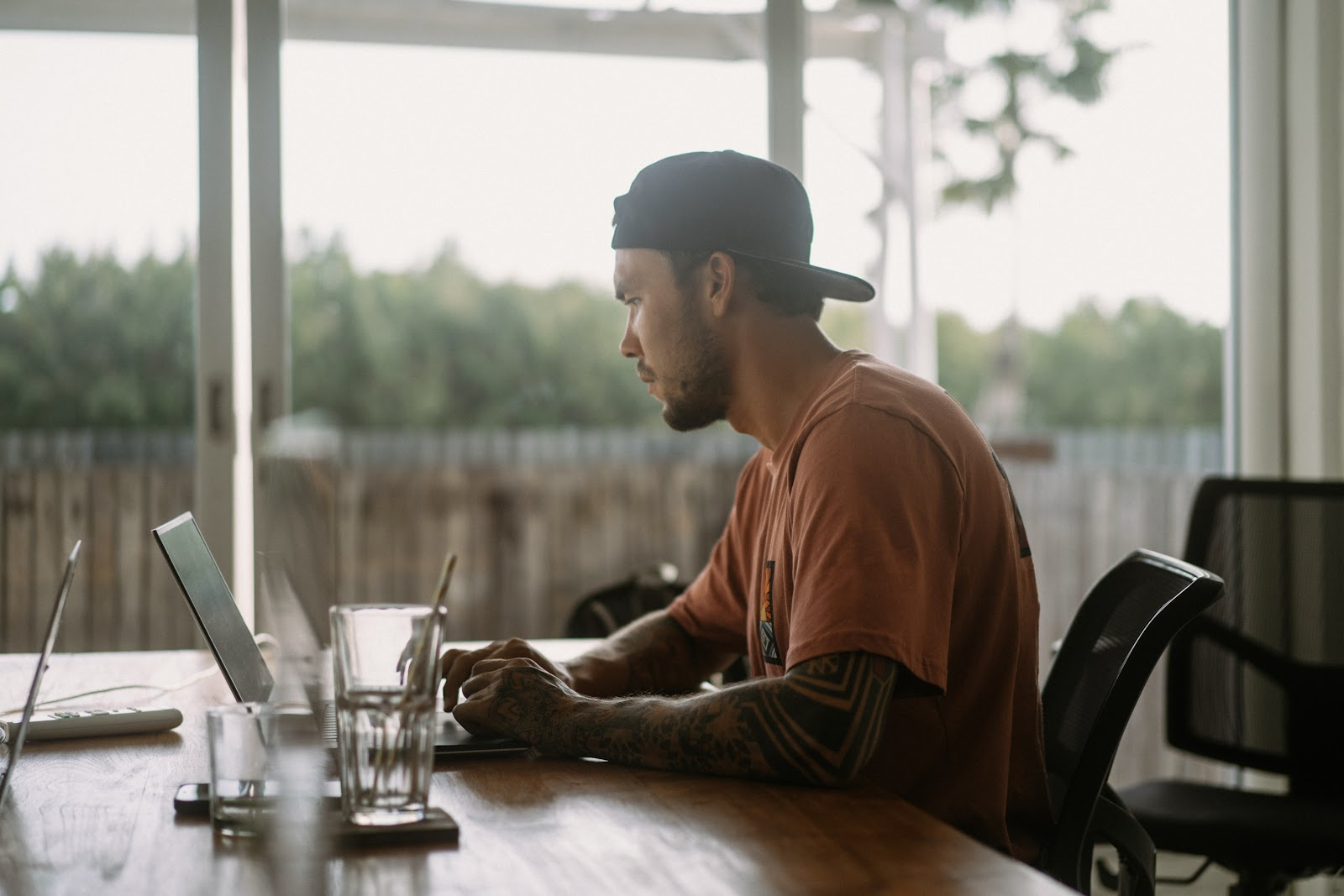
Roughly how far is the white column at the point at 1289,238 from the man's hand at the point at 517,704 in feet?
7.71

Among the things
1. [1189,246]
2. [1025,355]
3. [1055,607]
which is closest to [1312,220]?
[1189,246]

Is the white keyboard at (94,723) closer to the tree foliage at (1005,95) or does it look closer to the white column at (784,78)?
the white column at (784,78)

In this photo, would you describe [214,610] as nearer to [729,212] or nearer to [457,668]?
[457,668]

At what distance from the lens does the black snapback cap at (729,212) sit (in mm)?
1606

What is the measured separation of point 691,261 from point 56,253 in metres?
1.90

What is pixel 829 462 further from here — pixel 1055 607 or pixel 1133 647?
pixel 1055 607

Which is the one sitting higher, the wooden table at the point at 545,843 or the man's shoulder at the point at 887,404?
the man's shoulder at the point at 887,404

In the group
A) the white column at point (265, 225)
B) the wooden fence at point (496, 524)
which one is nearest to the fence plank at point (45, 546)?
the wooden fence at point (496, 524)

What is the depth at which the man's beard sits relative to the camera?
5.47ft

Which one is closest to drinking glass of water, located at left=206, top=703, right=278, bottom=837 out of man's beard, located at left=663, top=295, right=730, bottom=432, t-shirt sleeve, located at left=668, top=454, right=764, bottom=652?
man's beard, located at left=663, top=295, right=730, bottom=432

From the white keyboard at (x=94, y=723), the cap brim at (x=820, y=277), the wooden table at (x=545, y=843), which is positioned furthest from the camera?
the cap brim at (x=820, y=277)

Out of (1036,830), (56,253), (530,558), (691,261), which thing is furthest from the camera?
(530,558)

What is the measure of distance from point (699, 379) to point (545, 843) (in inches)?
32.9

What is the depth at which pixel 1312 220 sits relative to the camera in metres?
3.01
